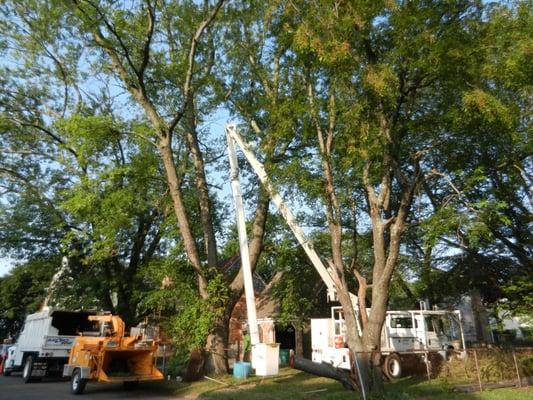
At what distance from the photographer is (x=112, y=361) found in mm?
15102

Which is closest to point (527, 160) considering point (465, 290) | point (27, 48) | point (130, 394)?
point (465, 290)

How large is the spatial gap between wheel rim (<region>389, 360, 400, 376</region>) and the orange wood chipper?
8655 mm

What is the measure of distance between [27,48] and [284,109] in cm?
1483

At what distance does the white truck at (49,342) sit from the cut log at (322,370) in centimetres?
1226

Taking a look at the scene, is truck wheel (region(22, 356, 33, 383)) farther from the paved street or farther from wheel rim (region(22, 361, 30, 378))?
the paved street

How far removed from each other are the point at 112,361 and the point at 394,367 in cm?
1040

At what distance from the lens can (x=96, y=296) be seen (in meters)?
24.9

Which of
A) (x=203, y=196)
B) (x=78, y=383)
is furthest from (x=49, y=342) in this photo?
(x=203, y=196)

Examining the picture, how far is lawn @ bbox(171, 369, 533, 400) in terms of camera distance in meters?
12.3

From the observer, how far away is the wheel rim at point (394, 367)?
56.9 ft

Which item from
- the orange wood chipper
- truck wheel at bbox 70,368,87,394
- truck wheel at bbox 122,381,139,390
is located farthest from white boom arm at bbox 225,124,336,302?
truck wheel at bbox 70,368,87,394

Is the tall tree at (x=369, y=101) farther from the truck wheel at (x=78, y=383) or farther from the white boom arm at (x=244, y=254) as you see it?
the truck wheel at (x=78, y=383)

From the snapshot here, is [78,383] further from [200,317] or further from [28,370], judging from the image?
[28,370]

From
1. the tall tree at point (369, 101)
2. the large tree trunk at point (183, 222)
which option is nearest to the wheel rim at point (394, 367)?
the tall tree at point (369, 101)
